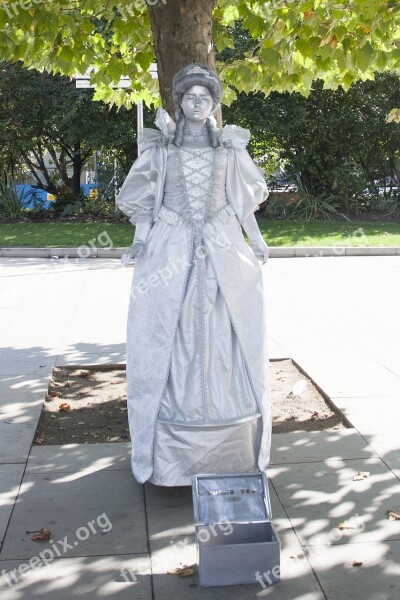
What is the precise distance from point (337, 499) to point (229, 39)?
4556mm

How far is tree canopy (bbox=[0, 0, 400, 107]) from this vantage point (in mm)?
5871

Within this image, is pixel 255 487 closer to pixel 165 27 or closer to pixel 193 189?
pixel 193 189

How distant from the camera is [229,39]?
24.4 feet

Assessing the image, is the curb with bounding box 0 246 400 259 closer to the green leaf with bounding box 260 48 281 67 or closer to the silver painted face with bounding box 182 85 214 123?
the green leaf with bounding box 260 48 281 67

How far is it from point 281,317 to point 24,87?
13951mm

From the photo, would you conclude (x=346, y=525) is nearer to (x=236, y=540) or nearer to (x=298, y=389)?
(x=236, y=540)

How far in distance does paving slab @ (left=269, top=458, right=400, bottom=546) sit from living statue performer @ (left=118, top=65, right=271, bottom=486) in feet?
1.00

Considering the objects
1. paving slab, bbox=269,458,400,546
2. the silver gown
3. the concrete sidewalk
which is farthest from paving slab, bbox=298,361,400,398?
the silver gown

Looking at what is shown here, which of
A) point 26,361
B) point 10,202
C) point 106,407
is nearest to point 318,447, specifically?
point 106,407

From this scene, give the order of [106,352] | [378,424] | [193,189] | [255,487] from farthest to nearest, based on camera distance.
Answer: [106,352]
[378,424]
[193,189]
[255,487]

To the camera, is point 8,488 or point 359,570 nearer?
point 359,570

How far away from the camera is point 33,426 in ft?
18.3

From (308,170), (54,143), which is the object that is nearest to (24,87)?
(54,143)

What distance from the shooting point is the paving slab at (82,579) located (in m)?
3.43
